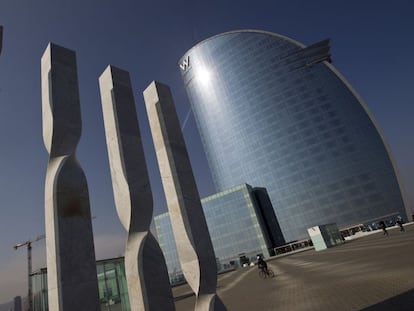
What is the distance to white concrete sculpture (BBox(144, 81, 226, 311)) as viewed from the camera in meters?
8.26

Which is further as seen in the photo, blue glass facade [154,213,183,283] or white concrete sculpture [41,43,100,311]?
blue glass facade [154,213,183,283]

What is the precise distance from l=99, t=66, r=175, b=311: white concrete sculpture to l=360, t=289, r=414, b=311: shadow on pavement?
5262mm

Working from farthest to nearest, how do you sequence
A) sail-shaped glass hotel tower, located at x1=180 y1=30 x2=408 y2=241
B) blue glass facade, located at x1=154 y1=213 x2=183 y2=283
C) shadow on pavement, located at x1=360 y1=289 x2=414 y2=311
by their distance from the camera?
1. blue glass facade, located at x1=154 y1=213 x2=183 y2=283
2. sail-shaped glass hotel tower, located at x1=180 y1=30 x2=408 y2=241
3. shadow on pavement, located at x1=360 y1=289 x2=414 y2=311

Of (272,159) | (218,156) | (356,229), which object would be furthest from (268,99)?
(356,229)

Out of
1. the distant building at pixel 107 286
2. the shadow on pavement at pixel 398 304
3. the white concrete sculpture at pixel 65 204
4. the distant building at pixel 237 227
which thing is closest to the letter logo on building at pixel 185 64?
the distant building at pixel 237 227

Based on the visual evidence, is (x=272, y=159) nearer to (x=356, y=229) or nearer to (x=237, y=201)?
(x=237, y=201)

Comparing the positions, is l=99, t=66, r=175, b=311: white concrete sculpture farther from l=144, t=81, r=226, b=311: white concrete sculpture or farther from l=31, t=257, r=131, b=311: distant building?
l=31, t=257, r=131, b=311: distant building

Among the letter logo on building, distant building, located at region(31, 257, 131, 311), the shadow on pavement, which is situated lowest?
the shadow on pavement

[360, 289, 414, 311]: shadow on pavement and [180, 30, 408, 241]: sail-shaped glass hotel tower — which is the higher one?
[180, 30, 408, 241]: sail-shaped glass hotel tower

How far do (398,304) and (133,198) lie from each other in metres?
7.20

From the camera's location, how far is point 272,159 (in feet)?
308

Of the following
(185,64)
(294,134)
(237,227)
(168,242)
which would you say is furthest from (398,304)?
(185,64)

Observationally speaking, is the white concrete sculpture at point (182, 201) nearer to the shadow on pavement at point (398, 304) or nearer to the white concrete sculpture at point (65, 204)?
the white concrete sculpture at point (65, 204)

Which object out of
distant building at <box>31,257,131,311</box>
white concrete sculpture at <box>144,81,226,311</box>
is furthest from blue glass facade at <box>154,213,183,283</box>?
white concrete sculpture at <box>144,81,226,311</box>
